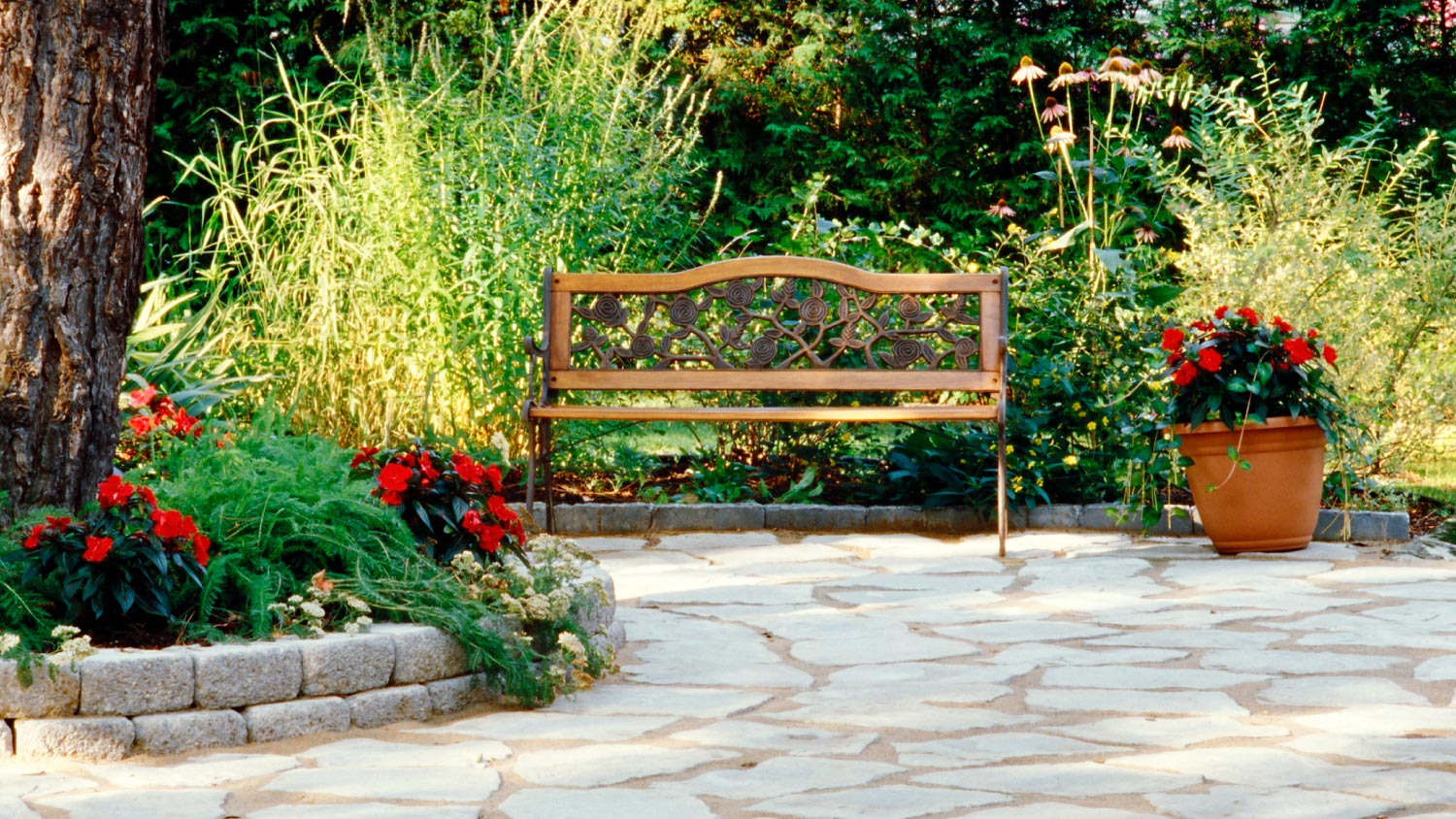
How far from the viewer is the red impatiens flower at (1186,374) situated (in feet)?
15.5

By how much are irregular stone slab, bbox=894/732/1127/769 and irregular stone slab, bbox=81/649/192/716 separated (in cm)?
122

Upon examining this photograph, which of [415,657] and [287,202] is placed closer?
[415,657]

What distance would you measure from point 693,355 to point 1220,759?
333 centimetres

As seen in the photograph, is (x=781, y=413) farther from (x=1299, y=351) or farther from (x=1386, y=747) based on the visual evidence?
(x=1386, y=747)

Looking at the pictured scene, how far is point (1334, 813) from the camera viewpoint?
218cm

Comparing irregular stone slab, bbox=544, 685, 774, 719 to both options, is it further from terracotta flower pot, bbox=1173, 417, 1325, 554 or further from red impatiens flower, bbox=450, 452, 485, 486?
terracotta flower pot, bbox=1173, 417, 1325, 554

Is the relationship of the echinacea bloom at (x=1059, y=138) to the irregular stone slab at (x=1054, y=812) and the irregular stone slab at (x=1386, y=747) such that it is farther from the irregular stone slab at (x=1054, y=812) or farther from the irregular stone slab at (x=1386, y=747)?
the irregular stone slab at (x=1054, y=812)

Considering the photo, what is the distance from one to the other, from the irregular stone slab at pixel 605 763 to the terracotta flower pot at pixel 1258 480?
270 cm

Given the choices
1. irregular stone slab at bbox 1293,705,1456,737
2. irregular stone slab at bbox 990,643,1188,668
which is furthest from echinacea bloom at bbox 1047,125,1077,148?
irregular stone slab at bbox 1293,705,1456,737

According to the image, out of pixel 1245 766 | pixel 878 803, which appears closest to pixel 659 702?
pixel 878 803

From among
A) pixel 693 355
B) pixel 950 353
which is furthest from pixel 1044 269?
pixel 693 355

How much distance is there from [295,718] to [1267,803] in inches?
63.5

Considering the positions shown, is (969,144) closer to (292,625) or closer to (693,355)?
(693,355)

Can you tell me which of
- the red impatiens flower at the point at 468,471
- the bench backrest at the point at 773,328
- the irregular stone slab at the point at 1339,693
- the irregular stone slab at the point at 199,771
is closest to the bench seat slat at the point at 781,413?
the bench backrest at the point at 773,328
